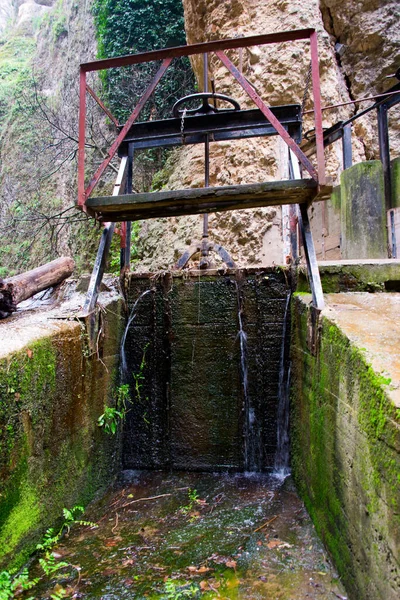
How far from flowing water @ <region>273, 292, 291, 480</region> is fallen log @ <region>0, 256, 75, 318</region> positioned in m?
2.72

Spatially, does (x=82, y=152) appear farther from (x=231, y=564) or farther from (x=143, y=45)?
(x=143, y=45)

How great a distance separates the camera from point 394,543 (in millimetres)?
1621

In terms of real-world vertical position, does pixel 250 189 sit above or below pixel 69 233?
below

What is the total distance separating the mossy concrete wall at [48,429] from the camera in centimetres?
258

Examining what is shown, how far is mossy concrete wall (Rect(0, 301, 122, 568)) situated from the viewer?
2580 mm

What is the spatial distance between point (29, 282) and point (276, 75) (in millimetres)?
7295

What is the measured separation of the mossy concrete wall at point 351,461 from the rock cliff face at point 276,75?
5456mm

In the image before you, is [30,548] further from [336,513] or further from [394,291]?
[394,291]

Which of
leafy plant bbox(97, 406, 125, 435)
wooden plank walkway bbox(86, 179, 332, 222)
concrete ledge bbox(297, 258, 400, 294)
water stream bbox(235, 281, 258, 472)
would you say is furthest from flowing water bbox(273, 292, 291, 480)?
leafy plant bbox(97, 406, 125, 435)

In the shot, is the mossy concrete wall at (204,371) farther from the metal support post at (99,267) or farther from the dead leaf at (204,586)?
the dead leaf at (204,586)

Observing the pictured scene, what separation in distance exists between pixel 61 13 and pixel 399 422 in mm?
25454

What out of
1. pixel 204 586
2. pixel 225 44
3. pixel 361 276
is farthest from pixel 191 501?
pixel 225 44

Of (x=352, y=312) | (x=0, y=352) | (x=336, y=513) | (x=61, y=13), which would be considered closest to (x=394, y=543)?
(x=336, y=513)

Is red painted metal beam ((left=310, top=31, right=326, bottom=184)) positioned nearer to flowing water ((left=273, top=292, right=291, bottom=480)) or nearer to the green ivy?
flowing water ((left=273, top=292, right=291, bottom=480))
